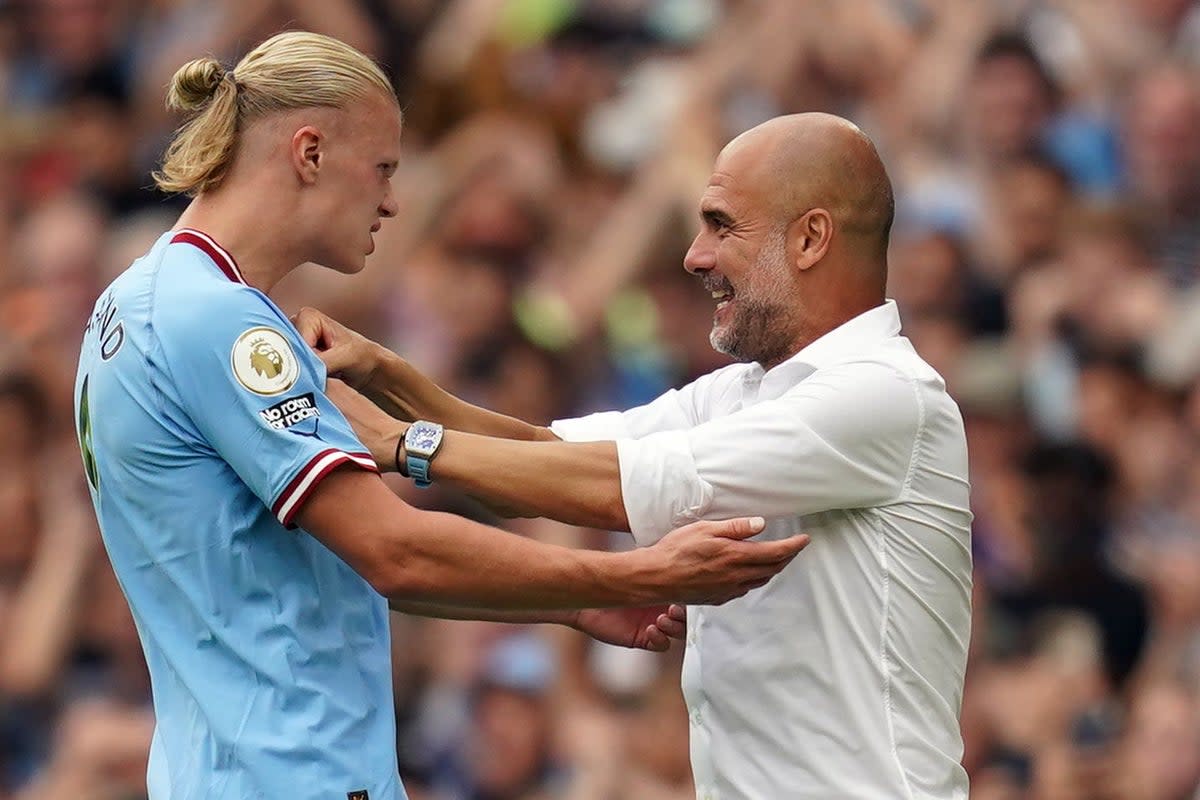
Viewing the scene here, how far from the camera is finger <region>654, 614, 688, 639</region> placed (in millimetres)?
4309

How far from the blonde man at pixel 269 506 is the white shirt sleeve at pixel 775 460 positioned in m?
0.14

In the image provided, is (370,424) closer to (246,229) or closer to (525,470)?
(525,470)

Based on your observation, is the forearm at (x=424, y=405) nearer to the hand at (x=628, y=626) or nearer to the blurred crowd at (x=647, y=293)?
the hand at (x=628, y=626)

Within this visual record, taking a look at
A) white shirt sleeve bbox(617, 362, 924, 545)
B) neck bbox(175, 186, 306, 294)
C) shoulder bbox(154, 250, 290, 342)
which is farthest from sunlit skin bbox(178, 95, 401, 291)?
white shirt sleeve bbox(617, 362, 924, 545)

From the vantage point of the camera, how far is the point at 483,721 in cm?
745

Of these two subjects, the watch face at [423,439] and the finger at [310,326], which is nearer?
the watch face at [423,439]

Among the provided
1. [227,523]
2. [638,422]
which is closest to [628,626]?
[638,422]

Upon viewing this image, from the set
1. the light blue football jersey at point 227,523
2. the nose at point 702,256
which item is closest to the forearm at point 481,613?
the light blue football jersey at point 227,523

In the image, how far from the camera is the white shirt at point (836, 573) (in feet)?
12.6

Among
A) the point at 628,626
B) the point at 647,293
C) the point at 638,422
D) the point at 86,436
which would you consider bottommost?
the point at 647,293

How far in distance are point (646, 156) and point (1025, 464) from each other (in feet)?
7.29

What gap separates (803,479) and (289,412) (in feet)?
3.42

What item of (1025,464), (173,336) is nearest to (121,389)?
(173,336)

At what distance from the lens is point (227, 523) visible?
351 centimetres
